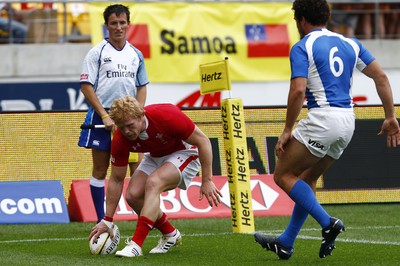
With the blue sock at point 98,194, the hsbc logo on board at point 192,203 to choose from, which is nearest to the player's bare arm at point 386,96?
the blue sock at point 98,194

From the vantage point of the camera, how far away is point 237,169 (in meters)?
10.3

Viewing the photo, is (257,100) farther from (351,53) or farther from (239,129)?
(351,53)

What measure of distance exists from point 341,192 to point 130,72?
151 inches

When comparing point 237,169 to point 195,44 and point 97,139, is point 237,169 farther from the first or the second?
point 195,44

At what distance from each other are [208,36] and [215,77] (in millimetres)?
8620

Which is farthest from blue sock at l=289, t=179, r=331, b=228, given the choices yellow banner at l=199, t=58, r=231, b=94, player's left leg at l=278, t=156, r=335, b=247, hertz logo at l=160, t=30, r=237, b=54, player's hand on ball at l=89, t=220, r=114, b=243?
hertz logo at l=160, t=30, r=237, b=54

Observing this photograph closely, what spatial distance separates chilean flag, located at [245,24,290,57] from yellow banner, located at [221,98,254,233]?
897 cm

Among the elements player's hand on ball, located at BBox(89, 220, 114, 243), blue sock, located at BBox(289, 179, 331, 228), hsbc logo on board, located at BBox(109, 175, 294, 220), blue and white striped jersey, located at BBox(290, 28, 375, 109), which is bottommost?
hsbc logo on board, located at BBox(109, 175, 294, 220)

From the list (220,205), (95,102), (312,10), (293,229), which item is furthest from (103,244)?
(220,205)

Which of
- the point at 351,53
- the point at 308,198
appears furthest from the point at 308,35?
the point at 308,198

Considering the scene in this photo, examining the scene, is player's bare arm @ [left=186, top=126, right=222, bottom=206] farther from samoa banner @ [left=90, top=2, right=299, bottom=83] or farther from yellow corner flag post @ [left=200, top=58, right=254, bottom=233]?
samoa banner @ [left=90, top=2, right=299, bottom=83]

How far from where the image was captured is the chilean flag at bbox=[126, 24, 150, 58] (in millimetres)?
18375

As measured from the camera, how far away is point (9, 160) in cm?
1220

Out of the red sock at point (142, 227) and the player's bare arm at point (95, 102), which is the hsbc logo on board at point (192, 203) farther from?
the red sock at point (142, 227)
